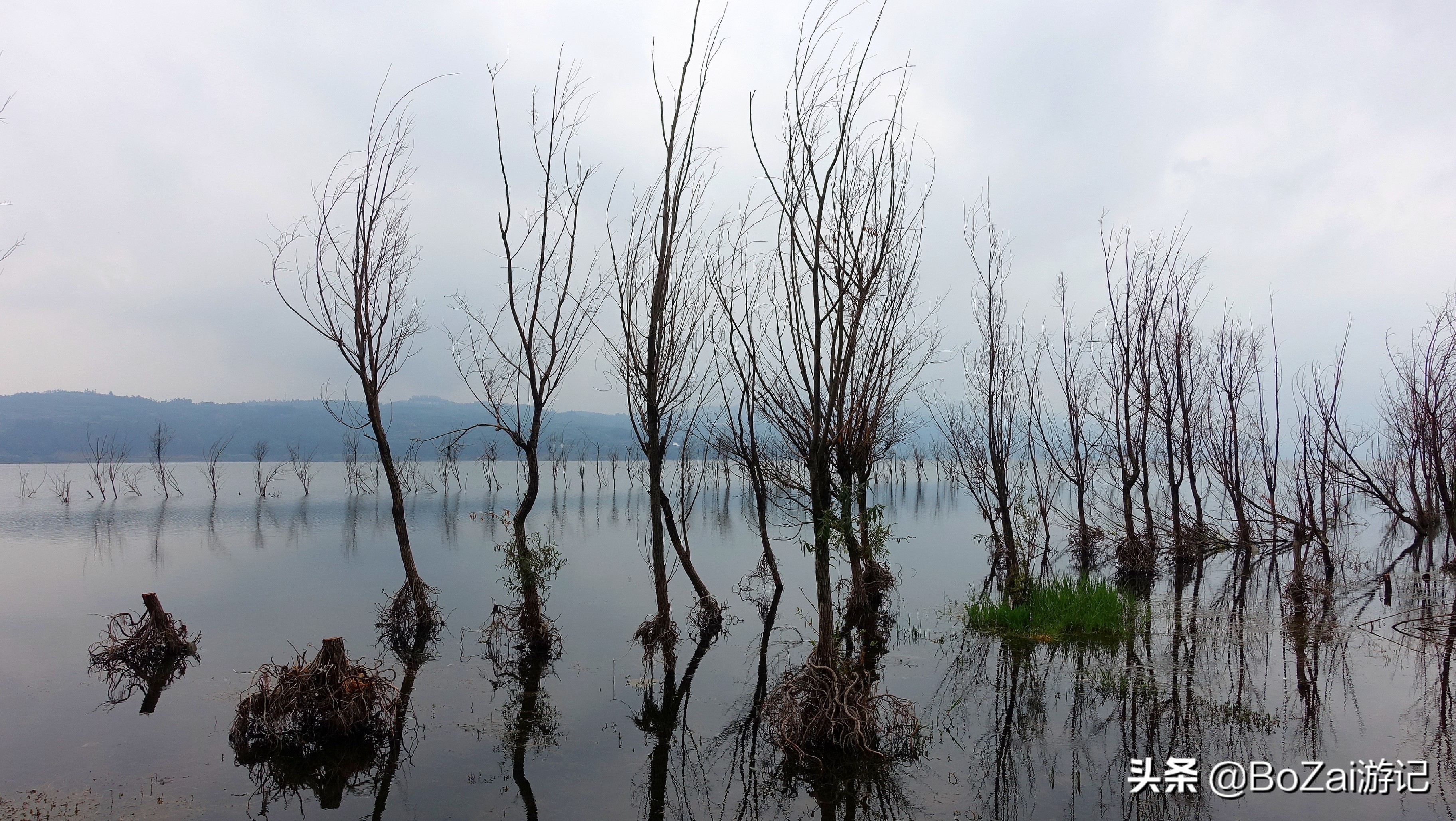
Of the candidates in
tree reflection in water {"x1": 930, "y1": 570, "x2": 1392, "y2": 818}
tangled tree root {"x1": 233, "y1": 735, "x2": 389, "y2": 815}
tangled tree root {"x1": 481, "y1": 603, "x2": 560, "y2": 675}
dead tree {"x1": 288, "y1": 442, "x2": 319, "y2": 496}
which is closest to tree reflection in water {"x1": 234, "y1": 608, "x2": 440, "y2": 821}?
tangled tree root {"x1": 233, "y1": 735, "x2": 389, "y2": 815}

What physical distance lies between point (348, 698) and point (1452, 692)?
34.7 feet

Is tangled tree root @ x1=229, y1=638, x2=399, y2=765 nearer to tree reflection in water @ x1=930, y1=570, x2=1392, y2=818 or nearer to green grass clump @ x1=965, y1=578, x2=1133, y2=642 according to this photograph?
tree reflection in water @ x1=930, y1=570, x2=1392, y2=818

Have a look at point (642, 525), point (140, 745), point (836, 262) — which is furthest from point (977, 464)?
point (642, 525)


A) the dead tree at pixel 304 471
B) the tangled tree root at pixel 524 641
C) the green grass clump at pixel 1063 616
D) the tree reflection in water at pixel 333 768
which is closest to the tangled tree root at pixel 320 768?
the tree reflection in water at pixel 333 768

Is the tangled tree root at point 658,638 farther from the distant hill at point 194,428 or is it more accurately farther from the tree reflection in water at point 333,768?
the distant hill at point 194,428

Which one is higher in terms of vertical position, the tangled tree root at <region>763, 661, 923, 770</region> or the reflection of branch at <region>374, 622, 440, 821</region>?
the tangled tree root at <region>763, 661, 923, 770</region>

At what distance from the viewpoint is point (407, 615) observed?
10680 mm

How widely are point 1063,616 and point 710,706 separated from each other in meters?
5.19

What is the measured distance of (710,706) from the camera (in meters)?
7.41

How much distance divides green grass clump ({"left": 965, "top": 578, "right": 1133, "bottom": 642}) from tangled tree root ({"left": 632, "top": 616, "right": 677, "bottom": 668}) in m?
4.49

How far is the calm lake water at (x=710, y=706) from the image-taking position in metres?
5.04

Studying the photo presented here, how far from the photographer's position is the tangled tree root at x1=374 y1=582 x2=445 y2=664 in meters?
10.2

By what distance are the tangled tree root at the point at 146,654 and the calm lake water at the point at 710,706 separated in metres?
0.26

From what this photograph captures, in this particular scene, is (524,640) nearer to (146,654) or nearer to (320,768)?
(320,768)
